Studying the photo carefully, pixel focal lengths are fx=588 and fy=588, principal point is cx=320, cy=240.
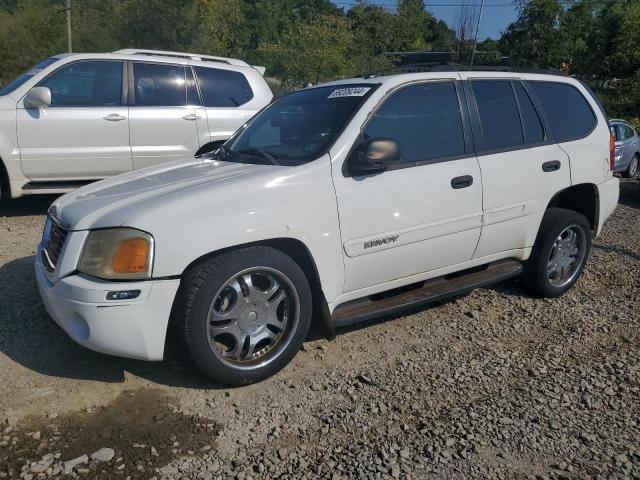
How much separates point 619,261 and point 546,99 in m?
2.29

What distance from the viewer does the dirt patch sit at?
266cm

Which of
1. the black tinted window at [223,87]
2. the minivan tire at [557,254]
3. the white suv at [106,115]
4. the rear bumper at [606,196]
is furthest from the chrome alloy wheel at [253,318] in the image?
the black tinted window at [223,87]

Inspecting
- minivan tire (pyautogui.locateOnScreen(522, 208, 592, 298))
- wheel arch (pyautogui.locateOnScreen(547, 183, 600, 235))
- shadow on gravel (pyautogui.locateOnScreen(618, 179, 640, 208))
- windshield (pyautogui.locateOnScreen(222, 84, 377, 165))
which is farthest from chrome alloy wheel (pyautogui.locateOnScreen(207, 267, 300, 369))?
shadow on gravel (pyautogui.locateOnScreen(618, 179, 640, 208))

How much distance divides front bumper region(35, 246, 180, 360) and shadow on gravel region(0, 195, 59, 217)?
458 centimetres

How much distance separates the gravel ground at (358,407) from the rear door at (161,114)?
303 centimetres

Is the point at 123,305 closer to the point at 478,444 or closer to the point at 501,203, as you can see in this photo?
the point at 478,444

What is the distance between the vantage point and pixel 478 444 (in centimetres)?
290

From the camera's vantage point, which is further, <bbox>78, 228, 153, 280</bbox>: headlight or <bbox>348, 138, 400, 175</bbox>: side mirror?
<bbox>348, 138, 400, 175</bbox>: side mirror

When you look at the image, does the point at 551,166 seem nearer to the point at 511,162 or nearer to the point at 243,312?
the point at 511,162

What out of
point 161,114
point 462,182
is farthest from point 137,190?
point 161,114

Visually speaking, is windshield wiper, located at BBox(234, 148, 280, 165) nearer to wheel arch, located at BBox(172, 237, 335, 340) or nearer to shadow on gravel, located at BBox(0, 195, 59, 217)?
wheel arch, located at BBox(172, 237, 335, 340)

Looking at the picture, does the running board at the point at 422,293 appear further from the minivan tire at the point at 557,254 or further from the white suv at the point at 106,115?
the white suv at the point at 106,115

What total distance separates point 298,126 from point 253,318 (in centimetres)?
144

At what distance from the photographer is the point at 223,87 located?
7.77 meters
